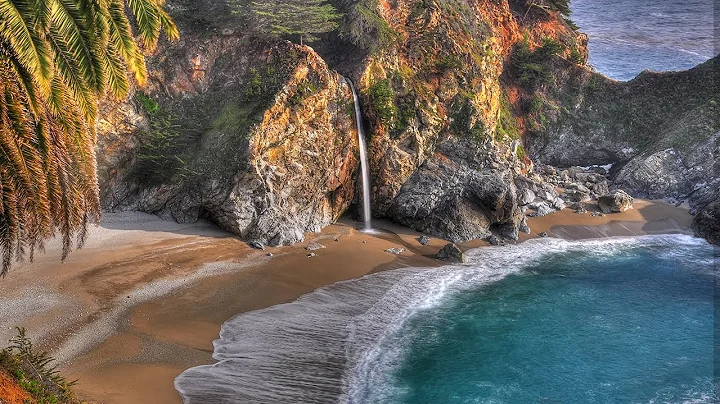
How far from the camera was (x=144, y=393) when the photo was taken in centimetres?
1833

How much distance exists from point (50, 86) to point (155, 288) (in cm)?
1337

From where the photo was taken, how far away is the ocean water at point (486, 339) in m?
20.2

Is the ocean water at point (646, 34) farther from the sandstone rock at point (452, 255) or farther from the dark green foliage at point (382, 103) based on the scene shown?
the sandstone rock at point (452, 255)

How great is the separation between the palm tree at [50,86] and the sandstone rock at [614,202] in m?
31.8

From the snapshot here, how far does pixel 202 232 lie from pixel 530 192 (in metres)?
20.3

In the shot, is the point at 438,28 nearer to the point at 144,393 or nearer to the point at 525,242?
the point at 525,242

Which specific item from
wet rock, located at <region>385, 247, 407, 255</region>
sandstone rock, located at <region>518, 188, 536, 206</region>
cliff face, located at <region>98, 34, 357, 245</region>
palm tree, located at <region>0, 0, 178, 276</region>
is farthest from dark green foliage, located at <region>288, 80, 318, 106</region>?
palm tree, located at <region>0, 0, 178, 276</region>

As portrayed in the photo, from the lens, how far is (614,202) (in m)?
37.8

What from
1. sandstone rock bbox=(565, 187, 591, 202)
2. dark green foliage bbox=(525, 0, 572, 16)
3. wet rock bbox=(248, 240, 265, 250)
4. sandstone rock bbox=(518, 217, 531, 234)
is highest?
dark green foliage bbox=(525, 0, 572, 16)

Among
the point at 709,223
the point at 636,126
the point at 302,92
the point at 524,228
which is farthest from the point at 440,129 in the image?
the point at 636,126

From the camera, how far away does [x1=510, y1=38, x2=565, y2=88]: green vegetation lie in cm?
4694

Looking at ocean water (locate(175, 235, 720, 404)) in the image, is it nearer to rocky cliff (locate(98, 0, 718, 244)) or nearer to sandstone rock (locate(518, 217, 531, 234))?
sandstone rock (locate(518, 217, 531, 234))

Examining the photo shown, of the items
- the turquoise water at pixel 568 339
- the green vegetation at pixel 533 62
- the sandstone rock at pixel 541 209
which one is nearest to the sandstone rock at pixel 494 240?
the turquoise water at pixel 568 339

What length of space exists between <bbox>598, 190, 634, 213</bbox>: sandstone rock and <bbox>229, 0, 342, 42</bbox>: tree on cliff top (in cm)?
2073
